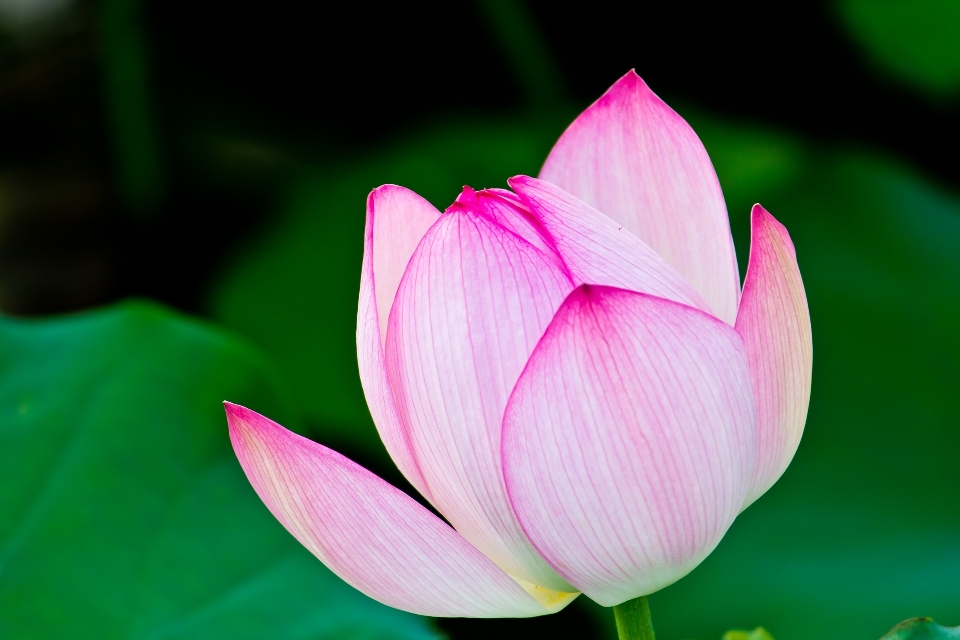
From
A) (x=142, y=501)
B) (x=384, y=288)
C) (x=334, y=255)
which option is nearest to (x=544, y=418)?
(x=384, y=288)

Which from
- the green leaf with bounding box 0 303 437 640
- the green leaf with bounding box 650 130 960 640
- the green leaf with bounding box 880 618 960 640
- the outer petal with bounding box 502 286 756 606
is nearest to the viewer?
the outer petal with bounding box 502 286 756 606

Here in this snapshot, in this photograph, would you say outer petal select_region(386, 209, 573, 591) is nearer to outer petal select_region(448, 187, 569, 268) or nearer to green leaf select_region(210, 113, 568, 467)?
outer petal select_region(448, 187, 569, 268)

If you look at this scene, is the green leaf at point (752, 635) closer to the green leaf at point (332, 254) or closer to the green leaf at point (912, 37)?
the green leaf at point (332, 254)

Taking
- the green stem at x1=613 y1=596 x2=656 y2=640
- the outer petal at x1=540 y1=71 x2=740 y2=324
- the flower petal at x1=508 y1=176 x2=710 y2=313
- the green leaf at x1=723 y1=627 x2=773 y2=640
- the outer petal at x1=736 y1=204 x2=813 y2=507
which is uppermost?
the outer petal at x1=540 y1=71 x2=740 y2=324

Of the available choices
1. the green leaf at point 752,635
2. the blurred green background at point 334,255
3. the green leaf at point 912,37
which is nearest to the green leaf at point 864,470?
the blurred green background at point 334,255

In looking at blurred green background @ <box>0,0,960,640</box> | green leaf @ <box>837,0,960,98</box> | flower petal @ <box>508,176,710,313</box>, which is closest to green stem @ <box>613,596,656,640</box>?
flower petal @ <box>508,176,710,313</box>
